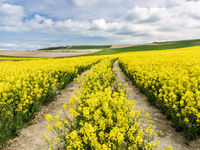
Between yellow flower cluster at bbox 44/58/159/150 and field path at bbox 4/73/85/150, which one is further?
field path at bbox 4/73/85/150

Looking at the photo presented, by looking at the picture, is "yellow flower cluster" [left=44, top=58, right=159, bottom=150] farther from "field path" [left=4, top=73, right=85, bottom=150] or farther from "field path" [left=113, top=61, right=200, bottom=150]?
"field path" [left=4, top=73, right=85, bottom=150]

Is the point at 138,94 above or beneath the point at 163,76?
beneath

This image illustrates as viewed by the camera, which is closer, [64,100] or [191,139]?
[191,139]

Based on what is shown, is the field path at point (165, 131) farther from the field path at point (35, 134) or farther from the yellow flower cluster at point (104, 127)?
the field path at point (35, 134)

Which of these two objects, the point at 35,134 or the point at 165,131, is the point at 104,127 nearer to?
the point at 165,131

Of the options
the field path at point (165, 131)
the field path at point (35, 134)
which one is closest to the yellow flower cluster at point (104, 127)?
the field path at point (165, 131)

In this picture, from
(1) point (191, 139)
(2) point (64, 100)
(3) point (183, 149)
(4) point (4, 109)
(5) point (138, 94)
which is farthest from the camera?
(5) point (138, 94)

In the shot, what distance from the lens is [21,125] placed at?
4.93 metres

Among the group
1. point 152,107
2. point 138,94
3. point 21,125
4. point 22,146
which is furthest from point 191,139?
point 21,125

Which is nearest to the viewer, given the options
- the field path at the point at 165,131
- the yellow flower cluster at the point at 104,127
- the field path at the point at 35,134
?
the yellow flower cluster at the point at 104,127

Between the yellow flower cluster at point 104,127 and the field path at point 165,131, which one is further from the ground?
the yellow flower cluster at point 104,127

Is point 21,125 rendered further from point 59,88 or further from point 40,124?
point 59,88

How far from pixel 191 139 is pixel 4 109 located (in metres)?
6.00

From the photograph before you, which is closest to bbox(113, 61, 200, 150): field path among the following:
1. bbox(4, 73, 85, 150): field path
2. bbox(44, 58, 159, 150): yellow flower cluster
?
bbox(44, 58, 159, 150): yellow flower cluster
